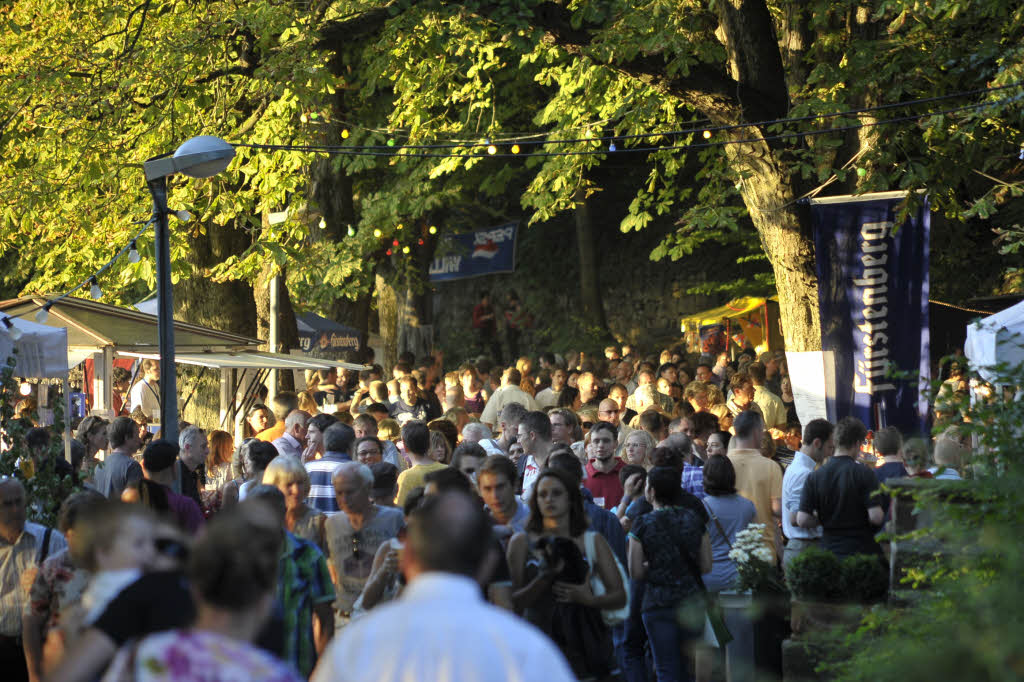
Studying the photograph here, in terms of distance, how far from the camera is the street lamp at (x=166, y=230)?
10.00 meters

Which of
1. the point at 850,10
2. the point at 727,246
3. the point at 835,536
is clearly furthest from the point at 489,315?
the point at 835,536

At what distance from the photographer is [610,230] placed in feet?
111

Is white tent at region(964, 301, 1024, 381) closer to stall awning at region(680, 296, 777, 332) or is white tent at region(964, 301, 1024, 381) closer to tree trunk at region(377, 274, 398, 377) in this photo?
stall awning at region(680, 296, 777, 332)

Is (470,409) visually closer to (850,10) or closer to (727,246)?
(850,10)

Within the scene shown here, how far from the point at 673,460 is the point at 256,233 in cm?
1341

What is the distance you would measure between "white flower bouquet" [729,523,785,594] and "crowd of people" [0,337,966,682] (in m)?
0.15

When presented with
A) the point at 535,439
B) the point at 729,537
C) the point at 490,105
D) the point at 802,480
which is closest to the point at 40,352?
the point at 535,439

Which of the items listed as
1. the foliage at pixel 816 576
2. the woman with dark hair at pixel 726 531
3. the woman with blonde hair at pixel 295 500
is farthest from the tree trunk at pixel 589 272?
the woman with blonde hair at pixel 295 500

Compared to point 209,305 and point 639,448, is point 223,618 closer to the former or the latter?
point 639,448

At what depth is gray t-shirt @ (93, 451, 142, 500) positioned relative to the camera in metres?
8.82

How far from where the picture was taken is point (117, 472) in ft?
29.3

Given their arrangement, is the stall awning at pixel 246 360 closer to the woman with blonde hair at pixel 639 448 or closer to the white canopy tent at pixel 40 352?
the white canopy tent at pixel 40 352

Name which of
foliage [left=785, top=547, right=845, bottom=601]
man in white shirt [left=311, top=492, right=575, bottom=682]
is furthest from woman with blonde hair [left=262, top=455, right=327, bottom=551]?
man in white shirt [left=311, top=492, right=575, bottom=682]

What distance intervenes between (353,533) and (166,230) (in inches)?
172
